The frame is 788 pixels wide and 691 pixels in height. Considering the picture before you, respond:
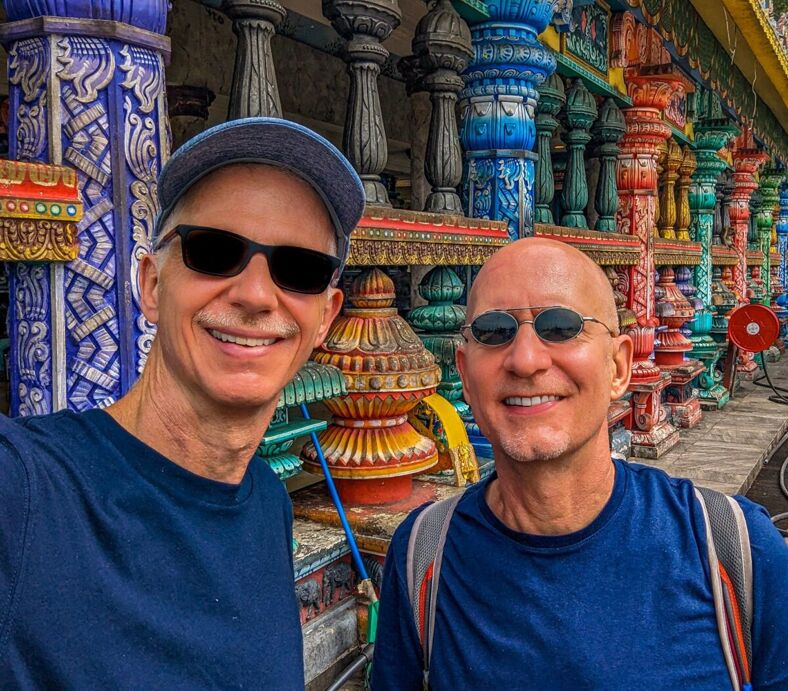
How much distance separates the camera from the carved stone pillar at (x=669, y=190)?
7801 mm

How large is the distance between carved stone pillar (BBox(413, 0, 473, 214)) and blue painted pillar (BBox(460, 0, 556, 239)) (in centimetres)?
38

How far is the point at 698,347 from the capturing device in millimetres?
8867

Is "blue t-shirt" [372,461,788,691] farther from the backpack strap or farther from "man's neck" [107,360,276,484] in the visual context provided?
"man's neck" [107,360,276,484]

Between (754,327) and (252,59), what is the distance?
24.8ft

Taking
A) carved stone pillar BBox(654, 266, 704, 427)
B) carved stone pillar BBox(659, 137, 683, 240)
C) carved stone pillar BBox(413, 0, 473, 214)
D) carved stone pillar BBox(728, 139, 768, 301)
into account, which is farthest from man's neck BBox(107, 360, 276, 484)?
carved stone pillar BBox(728, 139, 768, 301)

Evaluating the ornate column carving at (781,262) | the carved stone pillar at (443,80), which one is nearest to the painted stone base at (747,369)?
the ornate column carving at (781,262)

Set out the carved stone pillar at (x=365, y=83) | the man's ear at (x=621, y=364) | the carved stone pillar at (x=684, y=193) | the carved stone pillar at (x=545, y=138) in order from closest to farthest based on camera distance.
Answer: the man's ear at (x=621, y=364), the carved stone pillar at (x=365, y=83), the carved stone pillar at (x=545, y=138), the carved stone pillar at (x=684, y=193)

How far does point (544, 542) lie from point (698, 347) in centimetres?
813

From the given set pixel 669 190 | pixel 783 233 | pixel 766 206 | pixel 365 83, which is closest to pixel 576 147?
pixel 365 83

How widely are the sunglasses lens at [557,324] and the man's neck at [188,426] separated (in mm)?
531

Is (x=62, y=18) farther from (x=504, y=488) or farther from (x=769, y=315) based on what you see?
(x=769, y=315)

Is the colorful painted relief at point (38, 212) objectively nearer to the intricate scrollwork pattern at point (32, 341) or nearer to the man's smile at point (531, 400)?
the intricate scrollwork pattern at point (32, 341)

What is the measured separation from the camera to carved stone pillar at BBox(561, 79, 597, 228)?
5375mm

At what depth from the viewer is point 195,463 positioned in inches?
47.0
